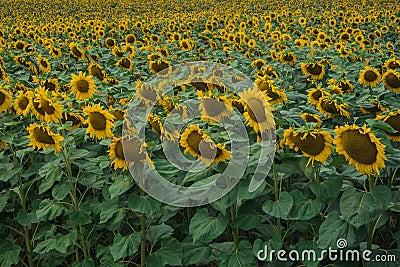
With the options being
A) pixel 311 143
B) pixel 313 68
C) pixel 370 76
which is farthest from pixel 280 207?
pixel 313 68

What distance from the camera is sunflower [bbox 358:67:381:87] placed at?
3.87 m

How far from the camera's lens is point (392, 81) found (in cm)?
350

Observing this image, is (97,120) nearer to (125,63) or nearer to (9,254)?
(9,254)

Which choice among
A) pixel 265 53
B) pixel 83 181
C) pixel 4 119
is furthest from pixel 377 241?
pixel 265 53

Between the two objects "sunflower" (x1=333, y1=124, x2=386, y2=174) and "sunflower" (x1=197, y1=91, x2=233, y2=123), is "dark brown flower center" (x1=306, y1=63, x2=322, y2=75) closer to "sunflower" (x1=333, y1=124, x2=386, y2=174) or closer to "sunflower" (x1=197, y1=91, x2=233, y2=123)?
"sunflower" (x1=197, y1=91, x2=233, y2=123)

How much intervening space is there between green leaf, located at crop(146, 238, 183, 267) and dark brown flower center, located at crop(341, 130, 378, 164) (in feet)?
3.19

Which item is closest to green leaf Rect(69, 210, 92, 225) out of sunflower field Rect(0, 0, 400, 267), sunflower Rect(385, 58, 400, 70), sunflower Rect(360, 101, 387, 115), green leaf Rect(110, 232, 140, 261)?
sunflower field Rect(0, 0, 400, 267)

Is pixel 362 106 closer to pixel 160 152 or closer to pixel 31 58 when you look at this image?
pixel 160 152

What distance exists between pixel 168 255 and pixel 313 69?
7.31 feet

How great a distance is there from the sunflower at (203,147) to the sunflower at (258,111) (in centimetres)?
27

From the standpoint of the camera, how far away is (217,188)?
2266 mm

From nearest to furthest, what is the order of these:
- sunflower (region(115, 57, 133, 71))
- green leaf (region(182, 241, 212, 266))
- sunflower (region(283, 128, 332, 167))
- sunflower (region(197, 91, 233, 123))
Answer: sunflower (region(283, 128, 332, 167)), green leaf (region(182, 241, 212, 266)), sunflower (region(197, 91, 233, 123)), sunflower (region(115, 57, 133, 71))

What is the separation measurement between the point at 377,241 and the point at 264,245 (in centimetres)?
71

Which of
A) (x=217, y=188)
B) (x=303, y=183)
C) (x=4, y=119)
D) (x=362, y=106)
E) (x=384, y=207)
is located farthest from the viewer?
(x=4, y=119)
